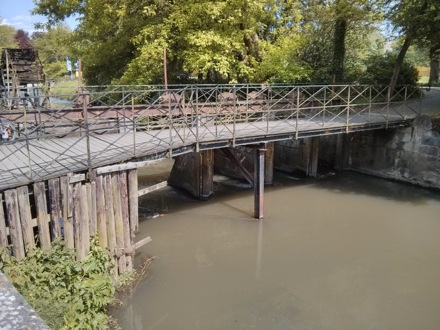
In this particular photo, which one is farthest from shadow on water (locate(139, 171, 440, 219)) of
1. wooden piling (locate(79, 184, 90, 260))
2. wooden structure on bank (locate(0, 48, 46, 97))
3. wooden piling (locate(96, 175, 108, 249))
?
wooden structure on bank (locate(0, 48, 46, 97))

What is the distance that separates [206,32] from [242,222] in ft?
27.7

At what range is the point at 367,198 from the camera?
1338cm

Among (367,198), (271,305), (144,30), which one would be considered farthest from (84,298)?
(144,30)

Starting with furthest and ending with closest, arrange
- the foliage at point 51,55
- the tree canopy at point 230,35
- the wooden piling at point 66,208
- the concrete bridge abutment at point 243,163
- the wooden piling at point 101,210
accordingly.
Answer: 1. the foliage at point 51,55
2. the tree canopy at point 230,35
3. the concrete bridge abutment at point 243,163
4. the wooden piling at point 101,210
5. the wooden piling at point 66,208

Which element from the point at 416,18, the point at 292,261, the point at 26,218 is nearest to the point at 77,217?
the point at 26,218

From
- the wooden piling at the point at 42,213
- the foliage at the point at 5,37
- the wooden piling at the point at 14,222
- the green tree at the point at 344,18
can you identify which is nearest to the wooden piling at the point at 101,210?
the wooden piling at the point at 42,213

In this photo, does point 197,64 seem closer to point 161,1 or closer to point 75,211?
point 161,1

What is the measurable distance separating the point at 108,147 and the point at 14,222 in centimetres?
330

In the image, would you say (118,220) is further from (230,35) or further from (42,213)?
(230,35)

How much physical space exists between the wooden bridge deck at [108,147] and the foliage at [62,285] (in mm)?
1258

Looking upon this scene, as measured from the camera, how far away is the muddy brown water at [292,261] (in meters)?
7.12

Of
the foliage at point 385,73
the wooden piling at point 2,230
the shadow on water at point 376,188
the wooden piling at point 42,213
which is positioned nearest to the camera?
the wooden piling at point 2,230

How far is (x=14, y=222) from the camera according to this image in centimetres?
600

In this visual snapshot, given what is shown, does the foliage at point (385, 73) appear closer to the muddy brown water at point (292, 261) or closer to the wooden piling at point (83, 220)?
the muddy brown water at point (292, 261)
